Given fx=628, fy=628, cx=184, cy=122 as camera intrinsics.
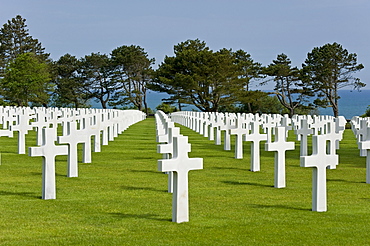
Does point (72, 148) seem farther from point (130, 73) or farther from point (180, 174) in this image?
point (130, 73)

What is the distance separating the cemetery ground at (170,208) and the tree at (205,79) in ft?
177

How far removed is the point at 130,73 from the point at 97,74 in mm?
5255

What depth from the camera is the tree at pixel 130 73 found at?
291ft

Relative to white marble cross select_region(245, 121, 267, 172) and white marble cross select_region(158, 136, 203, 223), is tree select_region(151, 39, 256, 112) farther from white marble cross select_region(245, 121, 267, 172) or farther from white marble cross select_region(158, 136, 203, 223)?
white marble cross select_region(158, 136, 203, 223)

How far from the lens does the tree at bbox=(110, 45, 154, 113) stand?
88812mm

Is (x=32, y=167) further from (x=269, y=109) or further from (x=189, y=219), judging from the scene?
(x=269, y=109)

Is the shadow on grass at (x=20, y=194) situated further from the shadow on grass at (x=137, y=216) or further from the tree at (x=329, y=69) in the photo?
the tree at (x=329, y=69)

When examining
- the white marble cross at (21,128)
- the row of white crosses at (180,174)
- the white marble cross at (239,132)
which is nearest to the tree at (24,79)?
the white marble cross at (21,128)

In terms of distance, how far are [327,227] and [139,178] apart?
15.2 ft

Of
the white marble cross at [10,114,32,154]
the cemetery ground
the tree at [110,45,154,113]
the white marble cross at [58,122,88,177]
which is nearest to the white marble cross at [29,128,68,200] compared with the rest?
the cemetery ground

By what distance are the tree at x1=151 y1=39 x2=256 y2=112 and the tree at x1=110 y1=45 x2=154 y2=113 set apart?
721 inches

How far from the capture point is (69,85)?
8781 cm

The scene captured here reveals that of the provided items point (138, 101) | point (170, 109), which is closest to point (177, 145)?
point (170, 109)

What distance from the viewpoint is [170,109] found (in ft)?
253
